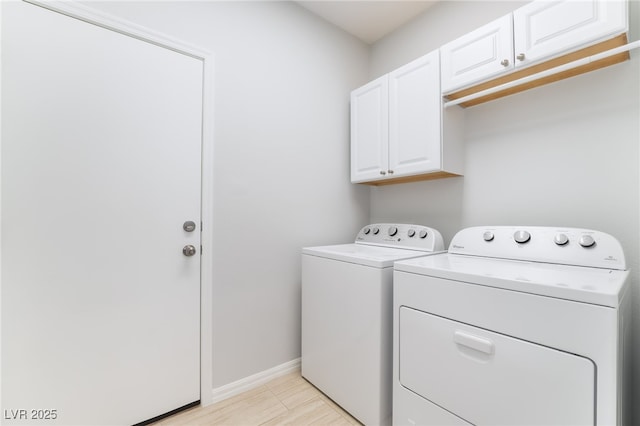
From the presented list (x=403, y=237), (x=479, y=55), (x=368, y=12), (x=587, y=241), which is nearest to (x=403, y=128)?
(x=479, y=55)

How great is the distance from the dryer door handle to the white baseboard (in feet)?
4.14

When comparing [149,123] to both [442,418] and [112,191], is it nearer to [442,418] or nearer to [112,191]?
[112,191]

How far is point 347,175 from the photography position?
2301 mm

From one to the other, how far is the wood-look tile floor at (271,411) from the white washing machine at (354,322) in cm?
6

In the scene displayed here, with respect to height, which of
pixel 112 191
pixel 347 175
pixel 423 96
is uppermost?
pixel 423 96

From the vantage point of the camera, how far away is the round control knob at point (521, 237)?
1.37 m

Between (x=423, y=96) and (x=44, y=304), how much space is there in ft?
7.22

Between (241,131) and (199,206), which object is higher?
(241,131)

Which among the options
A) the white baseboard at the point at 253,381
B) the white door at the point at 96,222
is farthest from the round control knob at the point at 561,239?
the white door at the point at 96,222

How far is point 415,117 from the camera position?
5.79ft

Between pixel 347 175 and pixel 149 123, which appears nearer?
pixel 149 123

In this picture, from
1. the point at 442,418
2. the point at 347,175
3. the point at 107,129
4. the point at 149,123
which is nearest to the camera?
the point at 442,418

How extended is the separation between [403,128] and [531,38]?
73cm

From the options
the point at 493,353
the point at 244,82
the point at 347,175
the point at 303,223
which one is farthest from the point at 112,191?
the point at 493,353
